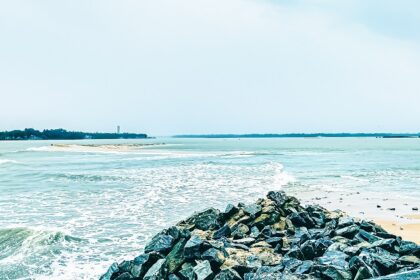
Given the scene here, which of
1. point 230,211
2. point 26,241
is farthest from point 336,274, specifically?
point 26,241

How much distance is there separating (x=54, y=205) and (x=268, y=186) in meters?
15.5

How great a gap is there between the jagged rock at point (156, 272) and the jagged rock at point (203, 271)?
0.90 meters

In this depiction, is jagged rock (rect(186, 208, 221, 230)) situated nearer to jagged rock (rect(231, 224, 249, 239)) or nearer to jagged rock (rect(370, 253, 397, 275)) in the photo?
jagged rock (rect(231, 224, 249, 239))

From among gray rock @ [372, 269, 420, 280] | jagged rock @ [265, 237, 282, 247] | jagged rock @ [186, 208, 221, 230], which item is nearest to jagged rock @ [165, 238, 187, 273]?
jagged rock @ [265, 237, 282, 247]

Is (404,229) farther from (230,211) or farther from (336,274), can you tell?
(336,274)

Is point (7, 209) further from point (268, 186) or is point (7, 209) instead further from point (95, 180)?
point (268, 186)

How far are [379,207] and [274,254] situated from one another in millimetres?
13411

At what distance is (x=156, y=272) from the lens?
9859 mm

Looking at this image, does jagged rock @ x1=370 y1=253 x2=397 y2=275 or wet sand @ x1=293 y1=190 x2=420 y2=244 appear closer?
jagged rock @ x1=370 y1=253 x2=397 y2=275

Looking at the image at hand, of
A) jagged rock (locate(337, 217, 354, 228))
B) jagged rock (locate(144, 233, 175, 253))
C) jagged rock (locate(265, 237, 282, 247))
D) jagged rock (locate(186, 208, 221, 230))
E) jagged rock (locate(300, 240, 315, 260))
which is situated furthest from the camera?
jagged rock (locate(186, 208, 221, 230))

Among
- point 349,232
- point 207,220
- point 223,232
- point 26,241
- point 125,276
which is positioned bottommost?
point 26,241

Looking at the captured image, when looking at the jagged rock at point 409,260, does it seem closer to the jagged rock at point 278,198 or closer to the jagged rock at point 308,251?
the jagged rock at point 308,251

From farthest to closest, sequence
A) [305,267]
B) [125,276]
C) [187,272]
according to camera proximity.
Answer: [125,276], [187,272], [305,267]

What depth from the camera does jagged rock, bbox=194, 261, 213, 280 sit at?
9.30m
